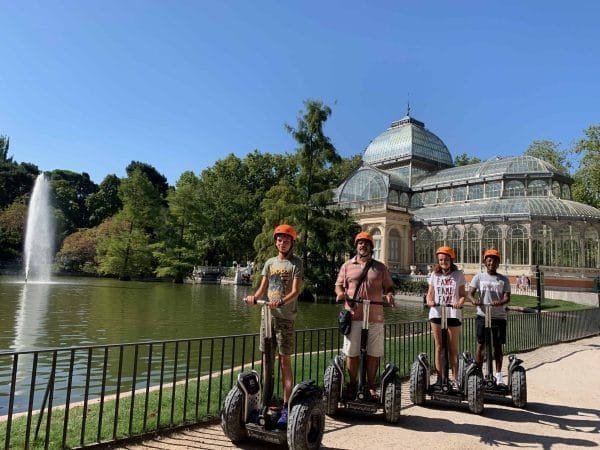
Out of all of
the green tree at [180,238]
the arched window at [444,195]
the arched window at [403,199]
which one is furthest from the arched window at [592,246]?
the green tree at [180,238]

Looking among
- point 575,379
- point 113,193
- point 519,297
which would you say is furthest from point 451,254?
point 113,193

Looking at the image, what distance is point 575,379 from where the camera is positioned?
7.76 meters

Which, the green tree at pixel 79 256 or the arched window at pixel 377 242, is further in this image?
the green tree at pixel 79 256

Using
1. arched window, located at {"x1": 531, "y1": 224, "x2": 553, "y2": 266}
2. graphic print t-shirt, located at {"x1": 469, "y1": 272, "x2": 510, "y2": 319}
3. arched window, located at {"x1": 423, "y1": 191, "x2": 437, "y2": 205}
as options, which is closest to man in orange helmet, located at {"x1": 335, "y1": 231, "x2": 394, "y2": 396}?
graphic print t-shirt, located at {"x1": 469, "y1": 272, "x2": 510, "y2": 319}

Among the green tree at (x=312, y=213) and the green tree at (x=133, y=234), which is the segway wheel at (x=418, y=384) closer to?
the green tree at (x=312, y=213)

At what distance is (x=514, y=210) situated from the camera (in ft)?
116

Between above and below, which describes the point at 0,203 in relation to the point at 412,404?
above

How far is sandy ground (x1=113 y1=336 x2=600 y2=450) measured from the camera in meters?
4.36

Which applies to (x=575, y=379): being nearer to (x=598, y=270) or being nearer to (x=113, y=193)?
(x=598, y=270)

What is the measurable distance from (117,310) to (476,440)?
1566 centimetres

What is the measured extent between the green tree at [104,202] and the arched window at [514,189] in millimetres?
48544

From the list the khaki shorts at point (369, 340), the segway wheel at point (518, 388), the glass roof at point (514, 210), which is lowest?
the segway wheel at point (518, 388)

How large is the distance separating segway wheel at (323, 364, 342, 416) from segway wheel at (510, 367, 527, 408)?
7.87 ft

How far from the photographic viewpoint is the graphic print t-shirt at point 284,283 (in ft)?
13.9
